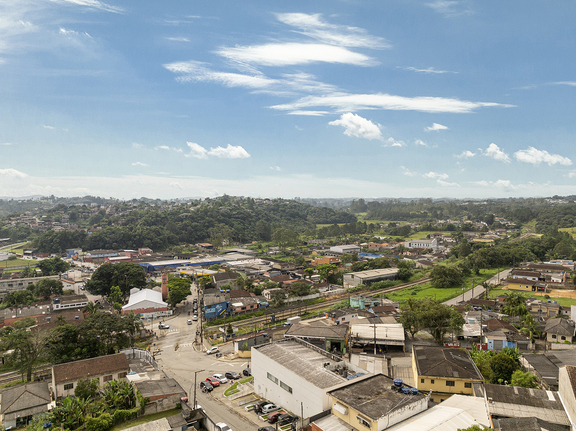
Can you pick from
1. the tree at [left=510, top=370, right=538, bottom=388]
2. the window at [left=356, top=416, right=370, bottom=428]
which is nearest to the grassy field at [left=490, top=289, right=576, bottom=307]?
the tree at [left=510, top=370, right=538, bottom=388]

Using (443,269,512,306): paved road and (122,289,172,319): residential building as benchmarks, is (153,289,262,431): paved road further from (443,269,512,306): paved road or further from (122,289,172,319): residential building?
(443,269,512,306): paved road

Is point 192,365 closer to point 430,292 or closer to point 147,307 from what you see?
point 147,307

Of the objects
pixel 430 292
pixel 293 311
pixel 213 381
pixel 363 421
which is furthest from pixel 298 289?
pixel 363 421

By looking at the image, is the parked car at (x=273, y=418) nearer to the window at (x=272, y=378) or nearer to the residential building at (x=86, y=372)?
the window at (x=272, y=378)

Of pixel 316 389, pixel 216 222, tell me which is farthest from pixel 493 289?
pixel 216 222

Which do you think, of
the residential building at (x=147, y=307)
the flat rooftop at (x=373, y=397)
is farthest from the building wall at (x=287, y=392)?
the residential building at (x=147, y=307)

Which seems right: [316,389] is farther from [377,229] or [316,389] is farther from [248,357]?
[377,229]
